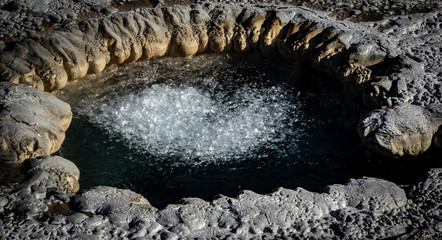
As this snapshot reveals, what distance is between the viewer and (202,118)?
9.86 ft

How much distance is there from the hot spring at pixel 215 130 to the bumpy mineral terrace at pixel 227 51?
110 mm

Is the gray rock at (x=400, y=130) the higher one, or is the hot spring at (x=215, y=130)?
the gray rock at (x=400, y=130)

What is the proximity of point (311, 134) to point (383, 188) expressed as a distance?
0.71 m

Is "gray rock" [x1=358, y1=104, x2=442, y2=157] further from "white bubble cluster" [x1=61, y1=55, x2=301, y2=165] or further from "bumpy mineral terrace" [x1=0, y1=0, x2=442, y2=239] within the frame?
"white bubble cluster" [x1=61, y1=55, x2=301, y2=165]

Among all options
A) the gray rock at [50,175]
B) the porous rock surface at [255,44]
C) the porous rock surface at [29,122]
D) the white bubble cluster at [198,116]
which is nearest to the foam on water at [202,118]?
the white bubble cluster at [198,116]

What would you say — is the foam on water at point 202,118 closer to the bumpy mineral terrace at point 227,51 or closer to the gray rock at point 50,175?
the bumpy mineral terrace at point 227,51

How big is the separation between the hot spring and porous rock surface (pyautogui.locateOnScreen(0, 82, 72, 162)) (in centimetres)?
21

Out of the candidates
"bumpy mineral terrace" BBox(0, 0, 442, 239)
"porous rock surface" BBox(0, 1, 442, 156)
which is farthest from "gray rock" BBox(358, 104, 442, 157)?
"porous rock surface" BBox(0, 1, 442, 156)

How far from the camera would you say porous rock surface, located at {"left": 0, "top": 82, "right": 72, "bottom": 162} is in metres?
2.35

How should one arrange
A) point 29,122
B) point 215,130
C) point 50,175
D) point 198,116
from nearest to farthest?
1. point 50,175
2. point 29,122
3. point 215,130
4. point 198,116

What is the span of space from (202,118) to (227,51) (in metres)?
0.63

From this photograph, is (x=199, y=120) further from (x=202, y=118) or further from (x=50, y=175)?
(x=50, y=175)

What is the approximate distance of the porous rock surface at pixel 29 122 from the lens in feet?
7.72

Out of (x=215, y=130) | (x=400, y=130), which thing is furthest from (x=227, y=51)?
(x=400, y=130)
